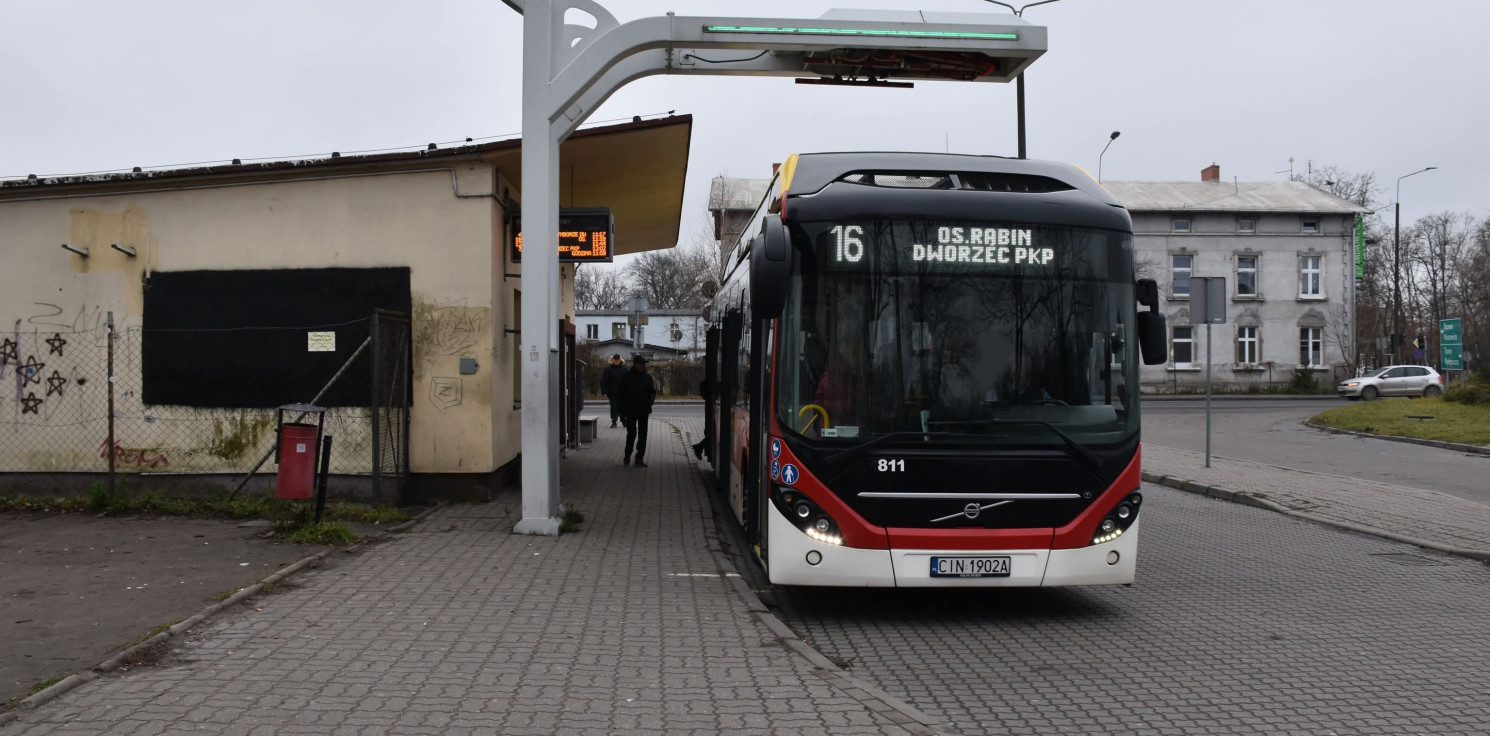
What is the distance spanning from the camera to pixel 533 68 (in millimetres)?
10438

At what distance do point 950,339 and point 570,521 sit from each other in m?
5.26

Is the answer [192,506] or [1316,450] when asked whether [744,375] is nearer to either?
[192,506]

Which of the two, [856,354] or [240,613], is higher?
[856,354]

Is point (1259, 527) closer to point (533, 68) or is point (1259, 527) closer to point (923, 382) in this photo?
point (923, 382)

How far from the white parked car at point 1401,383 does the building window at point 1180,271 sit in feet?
38.8

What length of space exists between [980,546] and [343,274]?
26.7ft

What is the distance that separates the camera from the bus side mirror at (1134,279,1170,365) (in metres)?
7.58

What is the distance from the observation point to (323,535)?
9570 millimetres

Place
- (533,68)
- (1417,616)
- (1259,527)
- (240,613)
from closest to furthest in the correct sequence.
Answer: (240,613) < (1417,616) < (533,68) < (1259,527)

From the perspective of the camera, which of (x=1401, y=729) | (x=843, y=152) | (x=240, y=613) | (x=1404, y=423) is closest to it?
(x=1401, y=729)

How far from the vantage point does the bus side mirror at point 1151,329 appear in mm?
7582

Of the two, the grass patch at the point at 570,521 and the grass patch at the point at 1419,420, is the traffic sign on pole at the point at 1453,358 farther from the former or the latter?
the grass patch at the point at 570,521

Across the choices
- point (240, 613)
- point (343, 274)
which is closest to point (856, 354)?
point (240, 613)

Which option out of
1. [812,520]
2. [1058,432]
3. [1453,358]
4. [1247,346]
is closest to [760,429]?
[812,520]
